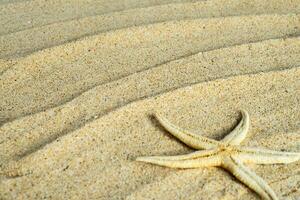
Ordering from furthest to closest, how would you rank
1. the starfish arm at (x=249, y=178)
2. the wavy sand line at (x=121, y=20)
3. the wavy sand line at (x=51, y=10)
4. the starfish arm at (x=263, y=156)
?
the wavy sand line at (x=51, y=10) → the wavy sand line at (x=121, y=20) → the starfish arm at (x=263, y=156) → the starfish arm at (x=249, y=178)

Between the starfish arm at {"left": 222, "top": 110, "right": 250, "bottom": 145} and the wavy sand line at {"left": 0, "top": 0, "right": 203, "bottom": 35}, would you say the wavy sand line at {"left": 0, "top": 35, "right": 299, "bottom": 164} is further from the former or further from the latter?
the wavy sand line at {"left": 0, "top": 0, "right": 203, "bottom": 35}

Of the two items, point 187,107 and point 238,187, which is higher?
point 187,107

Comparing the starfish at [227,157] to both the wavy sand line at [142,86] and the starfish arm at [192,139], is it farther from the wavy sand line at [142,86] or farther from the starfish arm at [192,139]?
the wavy sand line at [142,86]

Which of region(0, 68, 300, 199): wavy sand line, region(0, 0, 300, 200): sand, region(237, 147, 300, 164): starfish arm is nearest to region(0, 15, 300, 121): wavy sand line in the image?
region(0, 0, 300, 200): sand

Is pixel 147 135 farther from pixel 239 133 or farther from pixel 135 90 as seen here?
pixel 239 133

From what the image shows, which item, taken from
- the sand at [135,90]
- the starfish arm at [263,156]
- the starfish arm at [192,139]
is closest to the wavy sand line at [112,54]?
the sand at [135,90]

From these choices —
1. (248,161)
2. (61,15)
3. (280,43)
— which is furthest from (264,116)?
(61,15)

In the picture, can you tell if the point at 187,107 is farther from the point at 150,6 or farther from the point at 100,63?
the point at 150,6
